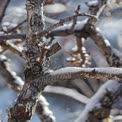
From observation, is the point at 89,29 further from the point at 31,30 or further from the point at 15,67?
the point at 15,67

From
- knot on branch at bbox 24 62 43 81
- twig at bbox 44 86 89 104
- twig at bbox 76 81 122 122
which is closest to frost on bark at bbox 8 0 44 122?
knot on branch at bbox 24 62 43 81

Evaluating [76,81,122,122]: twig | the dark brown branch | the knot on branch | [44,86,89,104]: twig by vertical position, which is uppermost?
[44,86,89,104]: twig

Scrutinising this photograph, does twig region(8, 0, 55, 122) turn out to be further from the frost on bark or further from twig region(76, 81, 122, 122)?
twig region(76, 81, 122, 122)

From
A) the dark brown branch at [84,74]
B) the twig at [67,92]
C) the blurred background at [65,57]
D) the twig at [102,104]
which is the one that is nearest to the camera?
the dark brown branch at [84,74]

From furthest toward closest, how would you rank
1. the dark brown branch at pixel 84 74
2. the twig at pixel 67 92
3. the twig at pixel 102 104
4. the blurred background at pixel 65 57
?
the twig at pixel 67 92 < the blurred background at pixel 65 57 < the twig at pixel 102 104 < the dark brown branch at pixel 84 74

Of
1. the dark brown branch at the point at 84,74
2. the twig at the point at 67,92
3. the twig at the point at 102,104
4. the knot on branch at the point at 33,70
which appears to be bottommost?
the dark brown branch at the point at 84,74

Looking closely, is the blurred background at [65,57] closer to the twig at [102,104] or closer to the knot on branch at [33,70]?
the twig at [102,104]

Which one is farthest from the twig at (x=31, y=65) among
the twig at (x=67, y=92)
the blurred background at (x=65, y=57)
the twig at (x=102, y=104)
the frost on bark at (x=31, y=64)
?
the twig at (x=67, y=92)

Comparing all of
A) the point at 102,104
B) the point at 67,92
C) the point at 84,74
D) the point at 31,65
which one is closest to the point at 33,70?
the point at 31,65

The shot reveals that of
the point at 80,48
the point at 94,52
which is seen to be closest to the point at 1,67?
the point at 80,48

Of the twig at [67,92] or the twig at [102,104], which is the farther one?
the twig at [67,92]

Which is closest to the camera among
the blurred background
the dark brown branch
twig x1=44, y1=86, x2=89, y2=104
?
the dark brown branch
